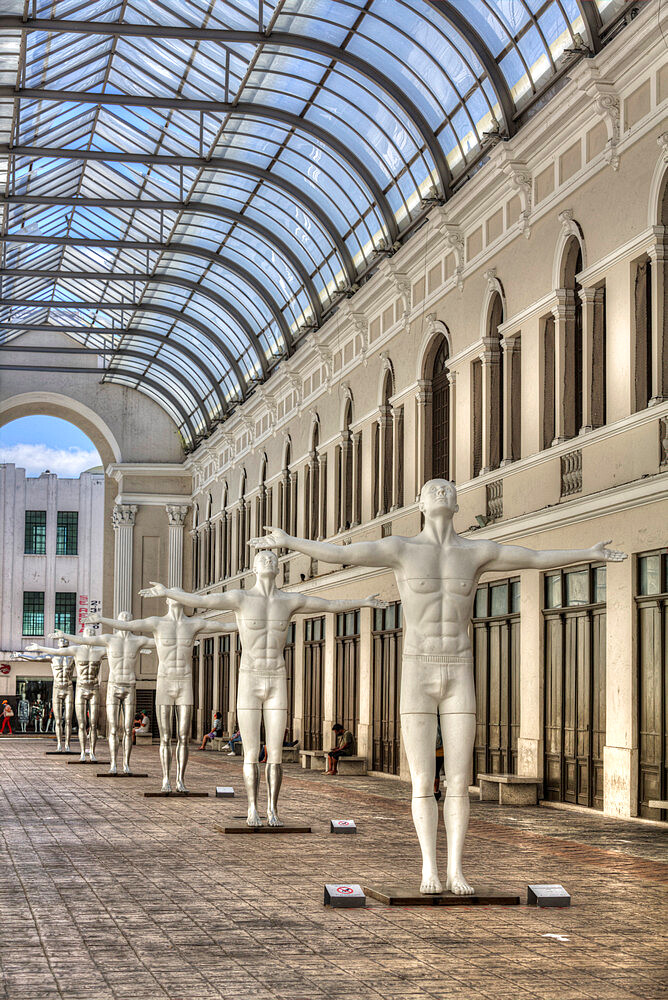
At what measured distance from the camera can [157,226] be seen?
1734 inches

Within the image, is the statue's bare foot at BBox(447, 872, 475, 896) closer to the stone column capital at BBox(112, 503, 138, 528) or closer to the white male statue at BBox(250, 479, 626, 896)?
the white male statue at BBox(250, 479, 626, 896)

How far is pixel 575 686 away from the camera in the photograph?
809 inches

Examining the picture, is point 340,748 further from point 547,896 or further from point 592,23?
point 547,896

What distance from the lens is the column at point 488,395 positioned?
2456cm

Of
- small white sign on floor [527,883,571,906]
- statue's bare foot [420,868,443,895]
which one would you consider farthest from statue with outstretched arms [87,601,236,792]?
small white sign on floor [527,883,571,906]

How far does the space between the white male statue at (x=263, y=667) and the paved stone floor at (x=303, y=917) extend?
2.97ft

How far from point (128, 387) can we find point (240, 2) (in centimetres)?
3511

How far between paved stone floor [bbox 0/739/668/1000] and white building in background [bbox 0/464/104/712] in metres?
51.8

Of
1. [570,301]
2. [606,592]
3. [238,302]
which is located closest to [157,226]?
[238,302]

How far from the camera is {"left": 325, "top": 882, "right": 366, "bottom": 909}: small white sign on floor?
9711 mm

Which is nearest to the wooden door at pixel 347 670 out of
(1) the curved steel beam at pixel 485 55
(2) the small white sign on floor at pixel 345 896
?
(1) the curved steel beam at pixel 485 55

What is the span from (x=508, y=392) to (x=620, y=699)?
6857mm

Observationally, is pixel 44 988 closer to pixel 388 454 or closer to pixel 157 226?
pixel 388 454

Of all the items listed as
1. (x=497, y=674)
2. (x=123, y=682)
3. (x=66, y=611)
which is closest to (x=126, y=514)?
(x=66, y=611)
